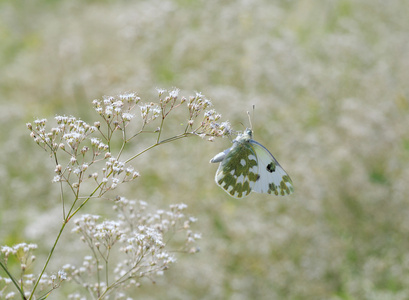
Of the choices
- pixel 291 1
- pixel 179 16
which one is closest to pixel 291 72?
pixel 179 16

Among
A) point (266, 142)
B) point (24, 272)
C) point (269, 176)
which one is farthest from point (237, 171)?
point (266, 142)

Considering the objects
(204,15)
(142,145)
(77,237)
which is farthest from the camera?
(204,15)

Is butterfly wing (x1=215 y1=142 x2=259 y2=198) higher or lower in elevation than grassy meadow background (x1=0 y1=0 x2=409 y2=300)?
lower

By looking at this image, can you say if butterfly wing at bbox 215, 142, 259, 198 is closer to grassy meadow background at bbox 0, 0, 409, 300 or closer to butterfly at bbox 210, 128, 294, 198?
butterfly at bbox 210, 128, 294, 198

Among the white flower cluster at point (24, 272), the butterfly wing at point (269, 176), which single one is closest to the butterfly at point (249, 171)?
the butterfly wing at point (269, 176)

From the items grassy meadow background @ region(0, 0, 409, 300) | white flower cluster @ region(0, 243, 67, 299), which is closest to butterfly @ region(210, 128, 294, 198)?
white flower cluster @ region(0, 243, 67, 299)

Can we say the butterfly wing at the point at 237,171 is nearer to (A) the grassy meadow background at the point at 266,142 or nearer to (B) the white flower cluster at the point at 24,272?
(B) the white flower cluster at the point at 24,272

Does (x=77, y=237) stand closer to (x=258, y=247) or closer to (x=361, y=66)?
(x=258, y=247)
